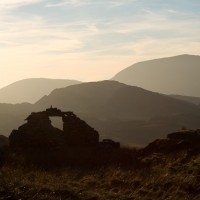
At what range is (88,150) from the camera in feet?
86.5

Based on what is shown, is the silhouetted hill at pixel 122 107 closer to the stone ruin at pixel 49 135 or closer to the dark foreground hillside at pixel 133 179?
the stone ruin at pixel 49 135

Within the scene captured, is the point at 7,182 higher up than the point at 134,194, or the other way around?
the point at 7,182

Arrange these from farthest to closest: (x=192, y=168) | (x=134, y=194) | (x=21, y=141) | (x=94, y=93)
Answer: (x=94, y=93) < (x=21, y=141) < (x=192, y=168) < (x=134, y=194)

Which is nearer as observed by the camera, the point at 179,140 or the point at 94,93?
the point at 179,140

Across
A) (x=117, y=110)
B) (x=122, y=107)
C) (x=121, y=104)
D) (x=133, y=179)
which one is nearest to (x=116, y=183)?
(x=133, y=179)

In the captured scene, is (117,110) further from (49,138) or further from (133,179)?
(133,179)

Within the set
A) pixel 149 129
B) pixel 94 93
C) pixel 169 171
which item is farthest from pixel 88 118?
pixel 169 171

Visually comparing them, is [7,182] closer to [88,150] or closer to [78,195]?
[78,195]

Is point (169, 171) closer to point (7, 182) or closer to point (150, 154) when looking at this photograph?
point (150, 154)

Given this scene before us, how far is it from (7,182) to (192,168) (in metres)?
8.77

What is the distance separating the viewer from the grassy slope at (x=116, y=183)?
38.8 feet

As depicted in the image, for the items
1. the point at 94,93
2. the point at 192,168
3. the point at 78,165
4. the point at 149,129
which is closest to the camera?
the point at 192,168

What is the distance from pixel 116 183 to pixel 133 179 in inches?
42.1

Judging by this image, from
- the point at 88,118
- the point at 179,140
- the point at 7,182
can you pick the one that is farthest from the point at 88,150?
the point at 88,118
